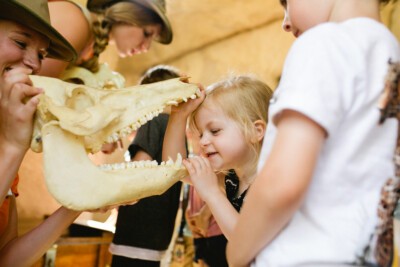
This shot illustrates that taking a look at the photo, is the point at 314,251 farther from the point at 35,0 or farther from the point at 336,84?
the point at 35,0

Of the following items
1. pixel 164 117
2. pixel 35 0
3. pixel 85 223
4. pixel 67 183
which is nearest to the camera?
pixel 67 183

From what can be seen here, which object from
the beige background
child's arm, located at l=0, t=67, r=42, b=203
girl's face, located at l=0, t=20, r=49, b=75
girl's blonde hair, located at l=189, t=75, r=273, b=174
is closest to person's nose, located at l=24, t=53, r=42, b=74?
girl's face, located at l=0, t=20, r=49, b=75

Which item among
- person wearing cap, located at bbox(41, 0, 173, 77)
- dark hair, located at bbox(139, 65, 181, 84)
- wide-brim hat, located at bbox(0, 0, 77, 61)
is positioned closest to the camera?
wide-brim hat, located at bbox(0, 0, 77, 61)

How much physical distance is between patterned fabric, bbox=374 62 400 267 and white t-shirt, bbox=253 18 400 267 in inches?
0.6

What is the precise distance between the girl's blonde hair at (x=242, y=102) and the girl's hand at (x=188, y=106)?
13cm

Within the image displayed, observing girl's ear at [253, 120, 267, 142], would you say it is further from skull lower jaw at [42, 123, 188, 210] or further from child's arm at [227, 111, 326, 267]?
child's arm at [227, 111, 326, 267]

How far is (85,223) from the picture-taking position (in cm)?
299

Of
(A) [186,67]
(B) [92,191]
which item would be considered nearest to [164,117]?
(B) [92,191]

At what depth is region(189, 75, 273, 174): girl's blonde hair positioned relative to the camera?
1454 mm

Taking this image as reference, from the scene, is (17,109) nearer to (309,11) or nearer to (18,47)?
(18,47)

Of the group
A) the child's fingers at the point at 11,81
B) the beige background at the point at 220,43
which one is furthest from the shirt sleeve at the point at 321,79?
the beige background at the point at 220,43

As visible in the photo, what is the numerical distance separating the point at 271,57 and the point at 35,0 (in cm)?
380

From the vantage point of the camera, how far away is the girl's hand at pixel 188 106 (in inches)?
49.8

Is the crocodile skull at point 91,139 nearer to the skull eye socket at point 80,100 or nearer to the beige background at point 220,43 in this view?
the skull eye socket at point 80,100
